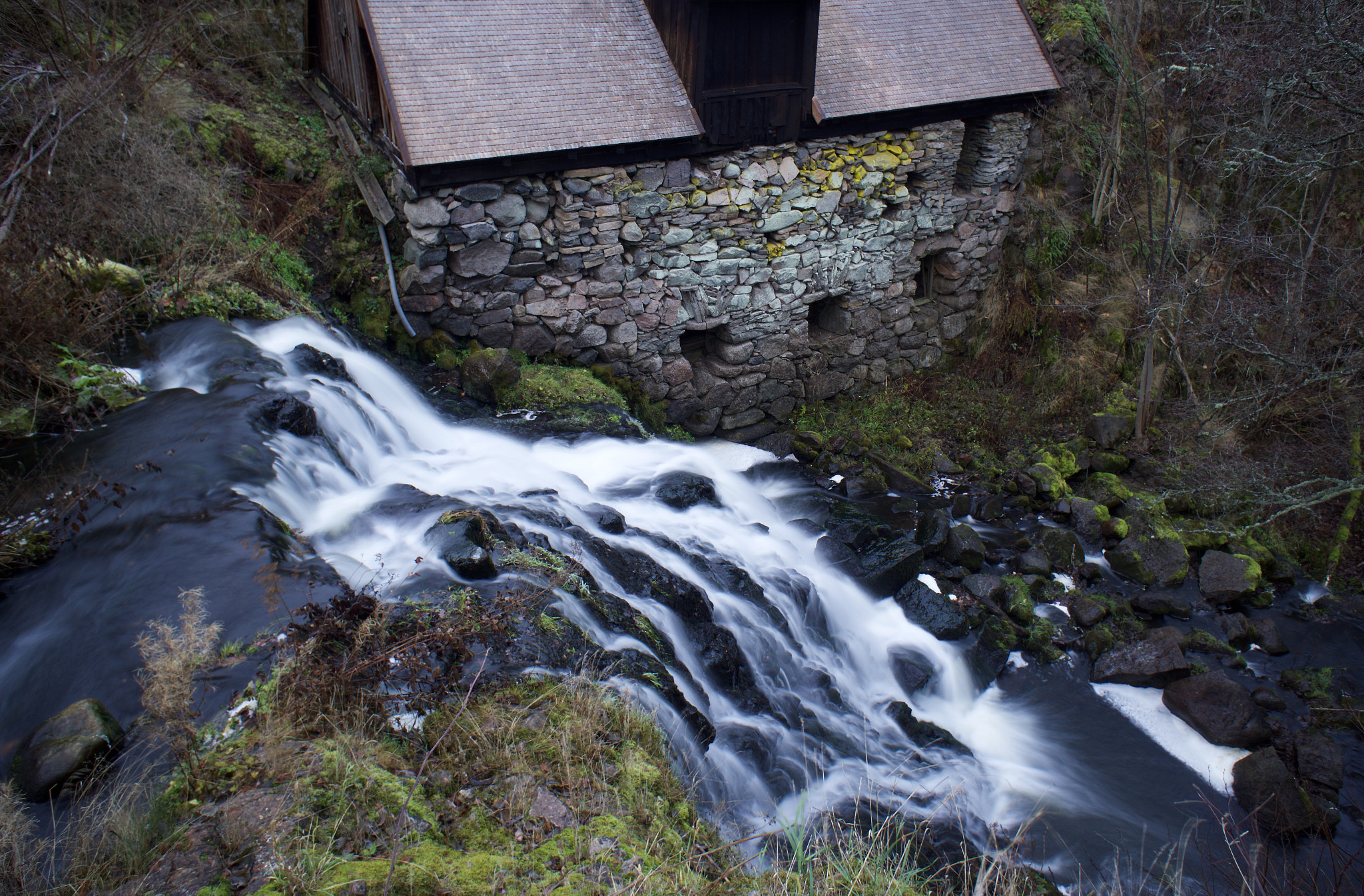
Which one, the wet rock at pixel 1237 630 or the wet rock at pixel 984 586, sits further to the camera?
the wet rock at pixel 984 586

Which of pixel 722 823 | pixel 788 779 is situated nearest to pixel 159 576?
pixel 722 823

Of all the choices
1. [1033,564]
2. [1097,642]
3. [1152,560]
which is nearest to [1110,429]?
[1152,560]

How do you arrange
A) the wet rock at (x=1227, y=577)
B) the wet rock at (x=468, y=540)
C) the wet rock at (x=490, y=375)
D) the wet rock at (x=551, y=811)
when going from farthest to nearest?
the wet rock at (x=490, y=375)
the wet rock at (x=1227, y=577)
the wet rock at (x=468, y=540)
the wet rock at (x=551, y=811)

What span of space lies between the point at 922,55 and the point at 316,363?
756 cm

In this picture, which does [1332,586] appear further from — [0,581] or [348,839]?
[0,581]

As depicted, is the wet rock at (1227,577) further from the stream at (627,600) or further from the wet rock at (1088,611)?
the wet rock at (1088,611)

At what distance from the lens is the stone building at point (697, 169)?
7.18 m

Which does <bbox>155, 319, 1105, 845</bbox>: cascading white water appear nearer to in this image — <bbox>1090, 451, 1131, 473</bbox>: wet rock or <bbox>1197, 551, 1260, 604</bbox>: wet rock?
<bbox>1197, 551, 1260, 604</bbox>: wet rock

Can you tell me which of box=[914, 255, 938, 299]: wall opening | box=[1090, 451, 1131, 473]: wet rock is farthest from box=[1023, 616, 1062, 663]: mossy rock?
box=[914, 255, 938, 299]: wall opening

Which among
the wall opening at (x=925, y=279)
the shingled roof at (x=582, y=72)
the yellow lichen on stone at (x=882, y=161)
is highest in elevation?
the shingled roof at (x=582, y=72)

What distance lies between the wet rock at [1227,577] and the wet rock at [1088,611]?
109 cm

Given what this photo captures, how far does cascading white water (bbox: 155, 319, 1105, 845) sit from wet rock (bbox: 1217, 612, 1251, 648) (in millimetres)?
2220

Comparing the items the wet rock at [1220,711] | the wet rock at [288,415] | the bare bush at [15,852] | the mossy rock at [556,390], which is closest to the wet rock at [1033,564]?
the wet rock at [1220,711]

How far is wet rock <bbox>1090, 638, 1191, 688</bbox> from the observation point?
19.9 feet
